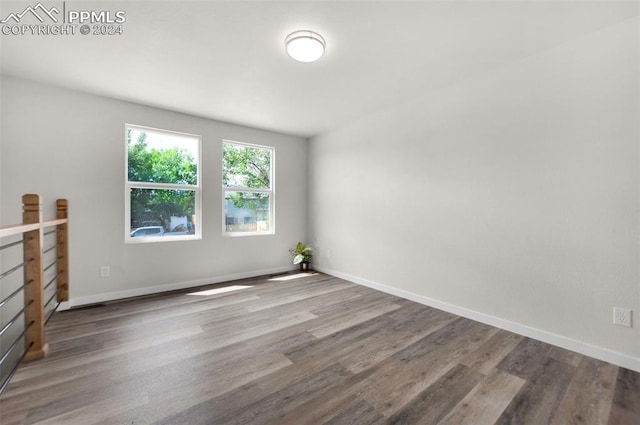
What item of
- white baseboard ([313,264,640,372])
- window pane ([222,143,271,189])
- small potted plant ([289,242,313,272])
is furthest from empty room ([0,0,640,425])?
small potted plant ([289,242,313,272])

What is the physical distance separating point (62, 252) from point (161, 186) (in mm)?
1208

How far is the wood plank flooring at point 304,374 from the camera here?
142 cm

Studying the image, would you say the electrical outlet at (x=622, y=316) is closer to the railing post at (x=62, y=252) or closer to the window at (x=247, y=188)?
the window at (x=247, y=188)

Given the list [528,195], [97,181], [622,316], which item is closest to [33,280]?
[97,181]

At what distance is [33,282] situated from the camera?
6.17ft

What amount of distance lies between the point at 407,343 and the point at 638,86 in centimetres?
250

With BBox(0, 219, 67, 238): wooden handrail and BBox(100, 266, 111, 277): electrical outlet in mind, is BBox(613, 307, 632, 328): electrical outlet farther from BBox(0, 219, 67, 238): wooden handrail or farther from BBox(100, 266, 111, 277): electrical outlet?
BBox(100, 266, 111, 277): electrical outlet

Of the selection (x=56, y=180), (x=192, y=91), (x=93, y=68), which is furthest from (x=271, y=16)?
(x=56, y=180)

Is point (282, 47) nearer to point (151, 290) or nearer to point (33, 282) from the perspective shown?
point (33, 282)

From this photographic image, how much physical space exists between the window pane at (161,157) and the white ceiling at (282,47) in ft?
1.54

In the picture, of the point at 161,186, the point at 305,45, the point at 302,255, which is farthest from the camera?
the point at 302,255

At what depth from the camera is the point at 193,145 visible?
373 centimetres

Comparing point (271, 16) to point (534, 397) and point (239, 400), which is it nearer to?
point (239, 400)

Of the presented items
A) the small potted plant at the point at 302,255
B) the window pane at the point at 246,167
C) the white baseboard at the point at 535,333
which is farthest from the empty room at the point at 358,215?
the small potted plant at the point at 302,255
